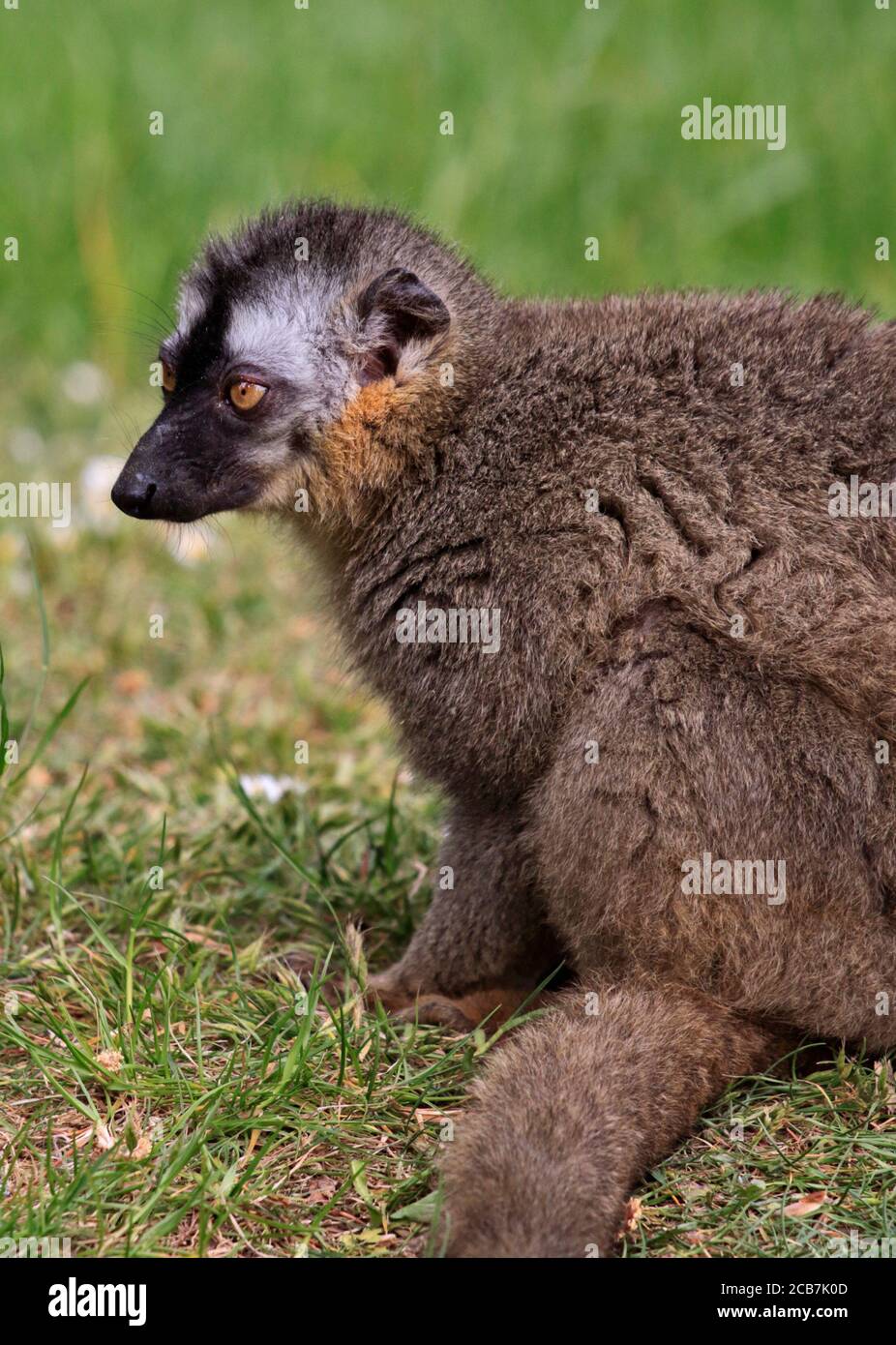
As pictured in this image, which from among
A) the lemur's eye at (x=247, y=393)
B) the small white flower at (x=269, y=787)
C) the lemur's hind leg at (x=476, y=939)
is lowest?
the lemur's hind leg at (x=476, y=939)

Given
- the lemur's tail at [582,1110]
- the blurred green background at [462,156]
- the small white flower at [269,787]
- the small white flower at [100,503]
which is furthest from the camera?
the blurred green background at [462,156]

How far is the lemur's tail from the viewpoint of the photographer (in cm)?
343

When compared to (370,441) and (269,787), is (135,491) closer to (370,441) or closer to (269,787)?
(370,441)

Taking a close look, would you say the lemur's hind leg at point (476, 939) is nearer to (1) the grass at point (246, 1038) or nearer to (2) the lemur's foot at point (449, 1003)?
(2) the lemur's foot at point (449, 1003)

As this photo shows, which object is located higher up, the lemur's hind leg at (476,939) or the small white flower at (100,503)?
the small white flower at (100,503)

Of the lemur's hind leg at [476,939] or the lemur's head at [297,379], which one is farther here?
the lemur's head at [297,379]

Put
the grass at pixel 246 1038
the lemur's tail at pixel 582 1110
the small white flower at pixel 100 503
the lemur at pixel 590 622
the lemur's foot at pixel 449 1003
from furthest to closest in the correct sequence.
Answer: the small white flower at pixel 100 503 → the lemur's foot at pixel 449 1003 → the lemur at pixel 590 622 → the grass at pixel 246 1038 → the lemur's tail at pixel 582 1110

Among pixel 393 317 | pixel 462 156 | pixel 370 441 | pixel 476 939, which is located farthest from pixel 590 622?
pixel 462 156

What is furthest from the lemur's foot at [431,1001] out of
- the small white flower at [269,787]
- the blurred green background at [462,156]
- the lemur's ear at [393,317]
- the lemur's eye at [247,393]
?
the blurred green background at [462,156]

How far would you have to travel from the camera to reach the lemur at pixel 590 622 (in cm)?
407

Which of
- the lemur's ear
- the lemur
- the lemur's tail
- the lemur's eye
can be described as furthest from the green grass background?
the lemur's ear

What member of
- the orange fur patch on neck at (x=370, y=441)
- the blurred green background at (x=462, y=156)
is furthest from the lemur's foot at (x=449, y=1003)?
the blurred green background at (x=462, y=156)

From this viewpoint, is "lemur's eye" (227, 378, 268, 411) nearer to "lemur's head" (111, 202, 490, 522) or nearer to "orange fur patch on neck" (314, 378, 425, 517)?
"lemur's head" (111, 202, 490, 522)

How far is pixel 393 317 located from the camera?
476cm
